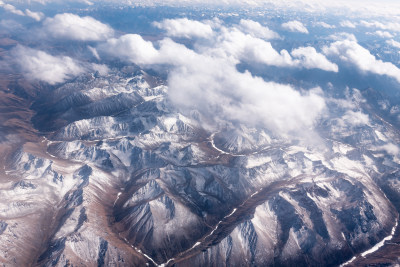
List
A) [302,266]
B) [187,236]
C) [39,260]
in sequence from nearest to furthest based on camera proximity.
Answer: [39,260]
[302,266]
[187,236]

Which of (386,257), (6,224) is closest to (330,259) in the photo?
(386,257)

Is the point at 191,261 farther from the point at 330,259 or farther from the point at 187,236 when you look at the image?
the point at 330,259

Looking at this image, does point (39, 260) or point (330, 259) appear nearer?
point (39, 260)

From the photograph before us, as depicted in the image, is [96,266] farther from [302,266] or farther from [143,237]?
[302,266]

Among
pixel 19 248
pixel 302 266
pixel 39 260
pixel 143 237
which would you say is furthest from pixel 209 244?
pixel 19 248

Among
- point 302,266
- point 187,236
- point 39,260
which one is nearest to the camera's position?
point 39,260

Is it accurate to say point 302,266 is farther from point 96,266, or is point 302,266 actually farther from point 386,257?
point 96,266

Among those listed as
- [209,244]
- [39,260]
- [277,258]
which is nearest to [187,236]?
[209,244]
